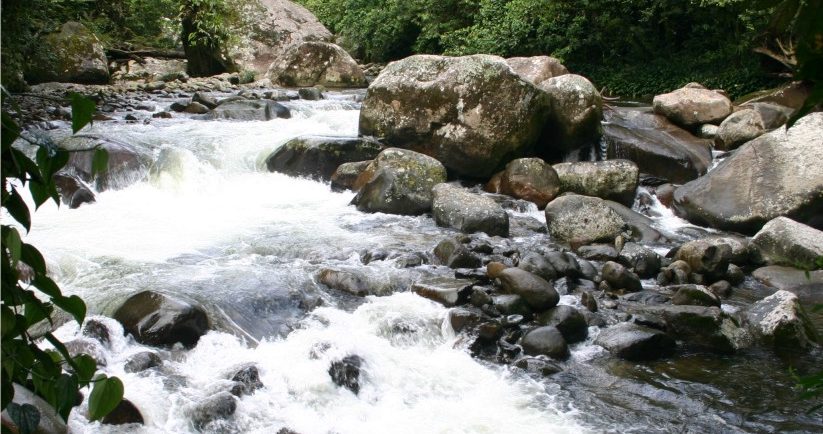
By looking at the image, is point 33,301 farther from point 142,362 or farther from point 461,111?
point 461,111

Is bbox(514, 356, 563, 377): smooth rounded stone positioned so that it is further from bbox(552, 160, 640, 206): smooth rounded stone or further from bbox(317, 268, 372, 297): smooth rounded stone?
bbox(552, 160, 640, 206): smooth rounded stone

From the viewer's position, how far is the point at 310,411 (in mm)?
4684

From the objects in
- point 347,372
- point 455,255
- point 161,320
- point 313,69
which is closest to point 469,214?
point 455,255

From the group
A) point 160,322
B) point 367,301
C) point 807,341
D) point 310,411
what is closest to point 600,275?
point 807,341

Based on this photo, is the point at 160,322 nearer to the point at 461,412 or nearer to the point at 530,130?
the point at 461,412

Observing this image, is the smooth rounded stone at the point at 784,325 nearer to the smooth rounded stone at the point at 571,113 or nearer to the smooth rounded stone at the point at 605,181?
the smooth rounded stone at the point at 605,181

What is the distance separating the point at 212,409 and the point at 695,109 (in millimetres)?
10818

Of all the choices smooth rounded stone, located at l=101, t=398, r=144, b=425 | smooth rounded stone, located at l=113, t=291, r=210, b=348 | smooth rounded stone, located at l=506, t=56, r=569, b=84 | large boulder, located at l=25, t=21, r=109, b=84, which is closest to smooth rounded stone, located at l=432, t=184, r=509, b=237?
smooth rounded stone, located at l=113, t=291, r=210, b=348

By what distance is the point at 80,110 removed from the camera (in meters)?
1.15

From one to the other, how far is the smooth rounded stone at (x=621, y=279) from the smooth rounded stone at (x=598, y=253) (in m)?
0.77

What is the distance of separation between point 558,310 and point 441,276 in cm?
133

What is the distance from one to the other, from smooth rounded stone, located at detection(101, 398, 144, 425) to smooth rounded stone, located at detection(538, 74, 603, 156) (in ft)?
26.8

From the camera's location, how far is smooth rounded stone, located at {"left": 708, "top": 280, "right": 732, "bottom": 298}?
7.09 meters

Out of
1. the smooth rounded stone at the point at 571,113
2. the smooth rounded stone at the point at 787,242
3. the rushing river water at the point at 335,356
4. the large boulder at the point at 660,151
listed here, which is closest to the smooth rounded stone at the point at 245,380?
the rushing river water at the point at 335,356
